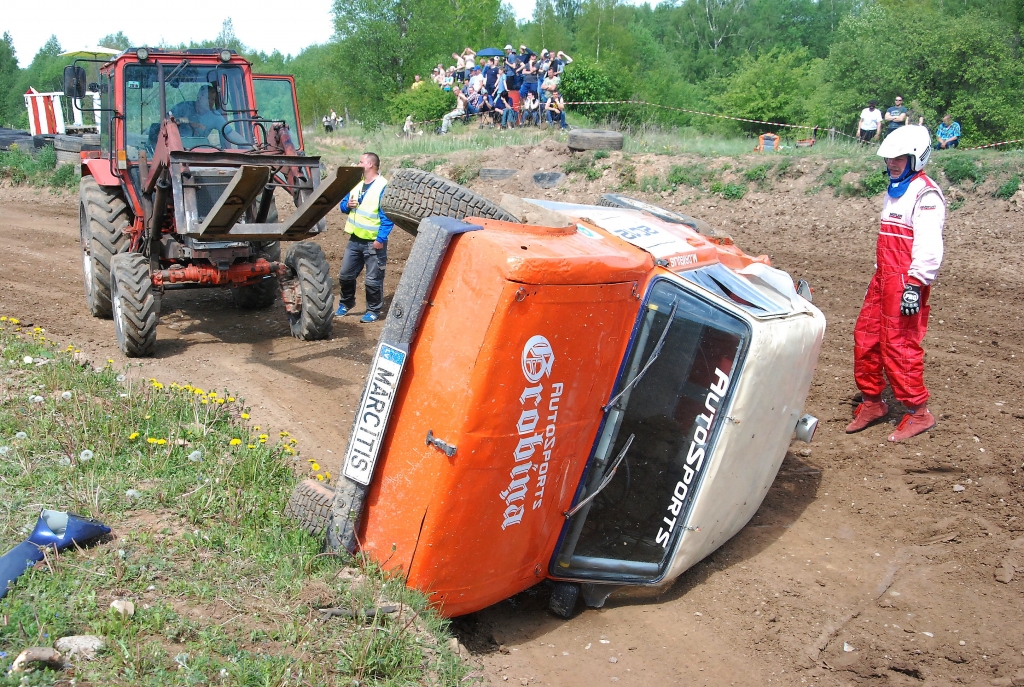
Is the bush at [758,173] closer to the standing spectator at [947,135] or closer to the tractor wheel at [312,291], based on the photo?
the standing spectator at [947,135]

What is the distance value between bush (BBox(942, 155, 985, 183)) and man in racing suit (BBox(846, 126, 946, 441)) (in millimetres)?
7172

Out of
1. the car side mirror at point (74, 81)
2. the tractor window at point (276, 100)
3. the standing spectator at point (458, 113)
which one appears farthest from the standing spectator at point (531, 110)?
the car side mirror at point (74, 81)

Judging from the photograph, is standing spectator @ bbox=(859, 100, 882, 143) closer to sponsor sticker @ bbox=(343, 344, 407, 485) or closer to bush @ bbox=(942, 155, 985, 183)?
bush @ bbox=(942, 155, 985, 183)

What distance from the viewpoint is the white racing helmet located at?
5.95m

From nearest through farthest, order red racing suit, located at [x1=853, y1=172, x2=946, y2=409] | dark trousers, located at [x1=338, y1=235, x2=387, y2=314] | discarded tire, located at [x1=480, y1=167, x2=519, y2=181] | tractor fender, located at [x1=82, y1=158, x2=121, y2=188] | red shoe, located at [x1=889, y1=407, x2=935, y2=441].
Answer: red racing suit, located at [x1=853, y1=172, x2=946, y2=409]
red shoe, located at [x1=889, y1=407, x2=935, y2=441]
tractor fender, located at [x1=82, y1=158, x2=121, y2=188]
dark trousers, located at [x1=338, y1=235, x2=387, y2=314]
discarded tire, located at [x1=480, y1=167, x2=519, y2=181]

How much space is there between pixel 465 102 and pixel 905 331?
17.2 meters

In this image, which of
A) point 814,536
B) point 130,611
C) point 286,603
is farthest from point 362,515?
point 814,536

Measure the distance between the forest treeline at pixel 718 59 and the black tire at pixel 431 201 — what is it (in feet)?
64.6

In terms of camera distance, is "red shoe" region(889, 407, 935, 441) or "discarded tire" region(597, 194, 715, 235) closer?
"discarded tire" region(597, 194, 715, 235)

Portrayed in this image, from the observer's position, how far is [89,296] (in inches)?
360

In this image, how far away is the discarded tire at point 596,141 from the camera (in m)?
15.9

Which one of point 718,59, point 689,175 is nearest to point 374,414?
point 689,175

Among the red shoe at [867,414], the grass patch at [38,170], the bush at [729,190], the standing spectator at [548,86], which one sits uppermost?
the standing spectator at [548,86]

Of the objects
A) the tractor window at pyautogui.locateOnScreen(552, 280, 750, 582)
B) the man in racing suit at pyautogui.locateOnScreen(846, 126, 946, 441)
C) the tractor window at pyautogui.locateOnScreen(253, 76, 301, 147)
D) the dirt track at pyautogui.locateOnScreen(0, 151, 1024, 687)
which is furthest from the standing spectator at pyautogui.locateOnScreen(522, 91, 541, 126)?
the tractor window at pyautogui.locateOnScreen(552, 280, 750, 582)
